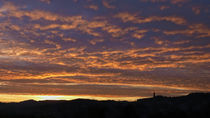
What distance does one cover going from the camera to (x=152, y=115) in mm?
161500

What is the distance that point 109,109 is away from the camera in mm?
166625

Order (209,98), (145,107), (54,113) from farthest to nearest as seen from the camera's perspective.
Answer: (209,98) → (145,107) → (54,113)

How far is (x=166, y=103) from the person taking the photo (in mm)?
181500

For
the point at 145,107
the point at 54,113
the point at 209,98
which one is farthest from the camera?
the point at 209,98

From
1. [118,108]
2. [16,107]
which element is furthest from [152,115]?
[16,107]

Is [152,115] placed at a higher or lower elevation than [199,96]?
lower

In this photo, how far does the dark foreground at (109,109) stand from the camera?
161 meters

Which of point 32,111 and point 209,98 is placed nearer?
point 32,111

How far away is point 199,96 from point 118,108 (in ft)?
219

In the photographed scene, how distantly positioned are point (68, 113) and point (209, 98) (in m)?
102

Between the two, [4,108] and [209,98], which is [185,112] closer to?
[209,98]

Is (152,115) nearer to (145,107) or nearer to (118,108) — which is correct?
(145,107)

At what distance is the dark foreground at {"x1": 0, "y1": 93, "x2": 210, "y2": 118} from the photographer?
161 metres

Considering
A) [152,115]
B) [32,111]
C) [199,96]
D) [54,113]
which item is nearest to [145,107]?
[152,115]
